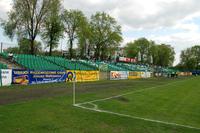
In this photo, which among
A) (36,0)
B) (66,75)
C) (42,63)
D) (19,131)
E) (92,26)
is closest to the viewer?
(19,131)

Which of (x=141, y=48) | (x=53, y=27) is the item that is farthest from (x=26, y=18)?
(x=141, y=48)

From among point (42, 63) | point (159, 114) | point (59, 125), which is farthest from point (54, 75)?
point (59, 125)

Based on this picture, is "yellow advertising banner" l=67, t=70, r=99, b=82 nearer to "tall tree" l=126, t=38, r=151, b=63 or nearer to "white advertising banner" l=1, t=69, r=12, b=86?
A: "white advertising banner" l=1, t=69, r=12, b=86

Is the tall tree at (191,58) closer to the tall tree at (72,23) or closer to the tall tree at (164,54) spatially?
the tall tree at (164,54)

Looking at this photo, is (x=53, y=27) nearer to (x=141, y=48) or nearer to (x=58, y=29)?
(x=58, y=29)

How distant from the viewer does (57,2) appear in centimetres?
5219

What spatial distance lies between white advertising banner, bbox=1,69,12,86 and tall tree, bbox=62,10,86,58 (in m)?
38.6

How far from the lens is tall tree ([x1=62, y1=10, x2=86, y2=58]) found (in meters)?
67.6

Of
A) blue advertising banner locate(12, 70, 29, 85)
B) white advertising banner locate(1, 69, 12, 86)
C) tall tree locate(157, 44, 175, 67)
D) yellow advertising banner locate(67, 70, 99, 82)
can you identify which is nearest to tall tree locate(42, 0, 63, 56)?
yellow advertising banner locate(67, 70, 99, 82)

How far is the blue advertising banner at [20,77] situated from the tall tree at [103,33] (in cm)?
5256

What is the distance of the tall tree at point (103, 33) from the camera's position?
8419cm

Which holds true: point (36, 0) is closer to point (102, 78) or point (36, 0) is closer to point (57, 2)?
point (57, 2)

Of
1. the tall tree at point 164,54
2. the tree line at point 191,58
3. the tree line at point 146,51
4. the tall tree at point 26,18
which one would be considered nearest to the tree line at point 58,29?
the tall tree at point 26,18

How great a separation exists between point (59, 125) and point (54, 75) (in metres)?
27.7
